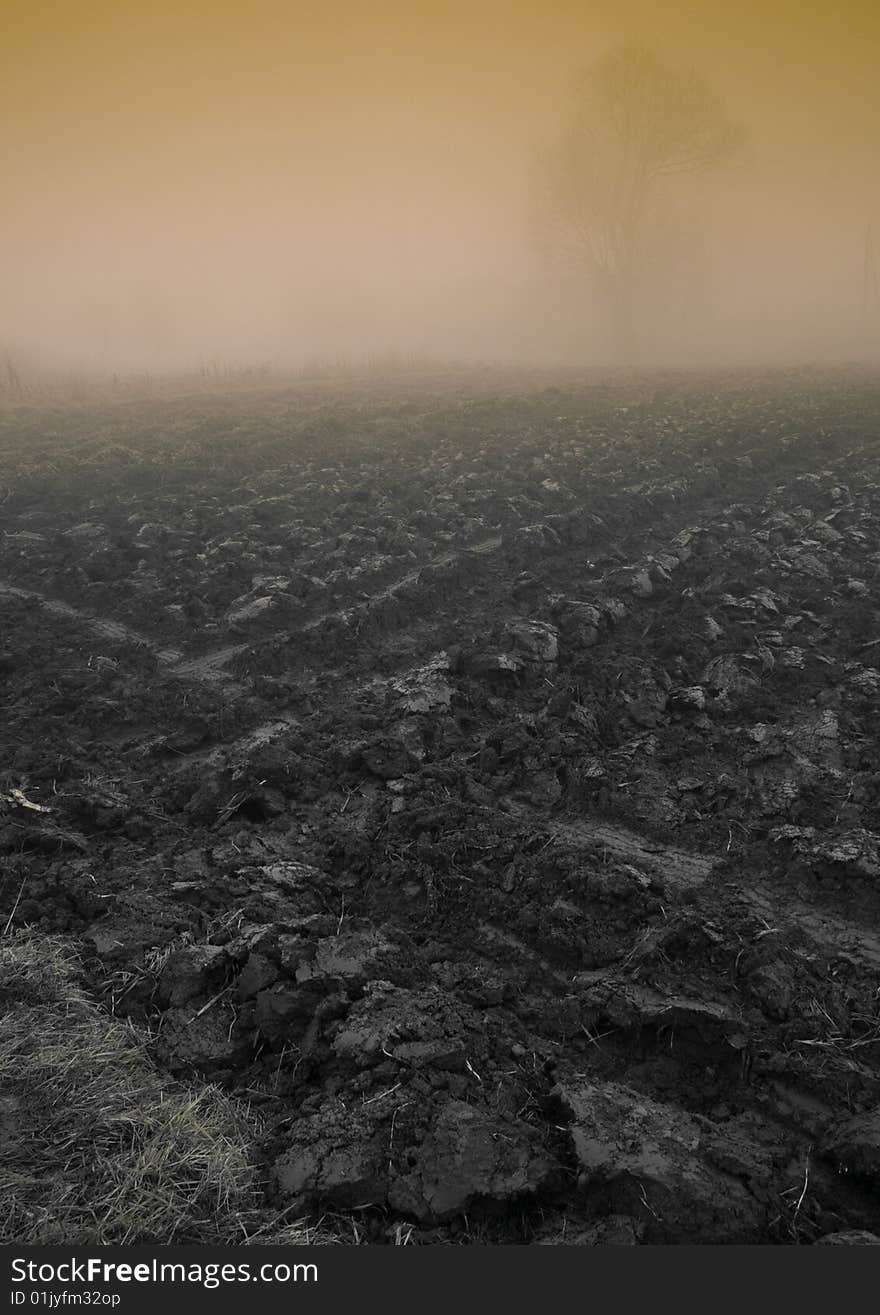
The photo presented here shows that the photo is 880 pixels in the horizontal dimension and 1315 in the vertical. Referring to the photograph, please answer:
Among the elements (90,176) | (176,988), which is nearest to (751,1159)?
(176,988)

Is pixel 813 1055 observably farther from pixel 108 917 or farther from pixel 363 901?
pixel 108 917

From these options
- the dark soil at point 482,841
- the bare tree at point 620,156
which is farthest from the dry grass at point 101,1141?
the bare tree at point 620,156

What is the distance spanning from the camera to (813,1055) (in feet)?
10.0

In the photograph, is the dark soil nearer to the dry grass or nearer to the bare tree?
the dry grass

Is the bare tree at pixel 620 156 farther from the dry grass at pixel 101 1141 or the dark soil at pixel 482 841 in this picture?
the dry grass at pixel 101 1141

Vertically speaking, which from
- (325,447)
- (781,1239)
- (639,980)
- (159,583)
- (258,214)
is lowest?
(781,1239)

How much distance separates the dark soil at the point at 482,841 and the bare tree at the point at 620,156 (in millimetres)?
33333

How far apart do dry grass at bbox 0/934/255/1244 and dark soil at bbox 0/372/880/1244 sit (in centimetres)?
18

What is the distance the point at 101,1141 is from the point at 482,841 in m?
2.30

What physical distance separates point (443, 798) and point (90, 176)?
126660 millimetres

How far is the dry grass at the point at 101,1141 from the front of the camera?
2.37 m

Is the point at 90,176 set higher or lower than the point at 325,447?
higher

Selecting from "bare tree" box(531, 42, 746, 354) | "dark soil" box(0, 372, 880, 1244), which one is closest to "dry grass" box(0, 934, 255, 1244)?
"dark soil" box(0, 372, 880, 1244)

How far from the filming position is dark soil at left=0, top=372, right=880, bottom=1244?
2756 millimetres
